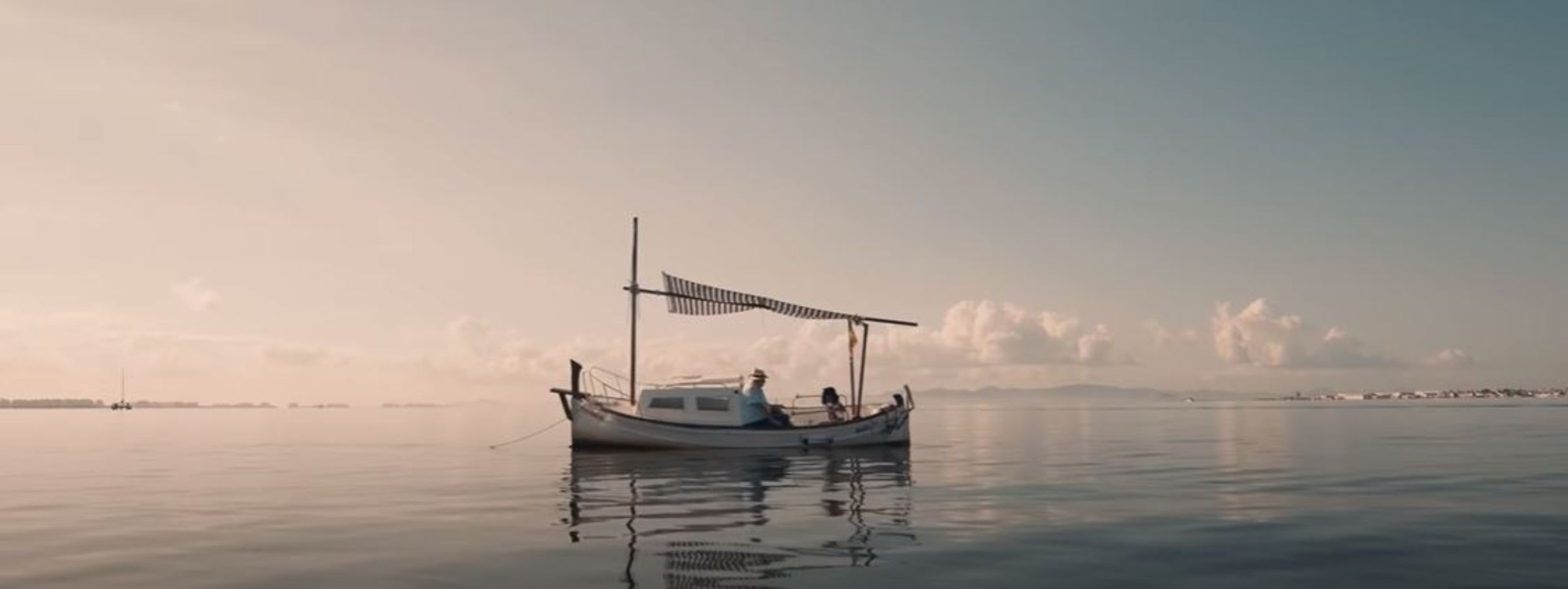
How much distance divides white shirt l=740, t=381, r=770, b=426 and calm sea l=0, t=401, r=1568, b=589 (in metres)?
2.90

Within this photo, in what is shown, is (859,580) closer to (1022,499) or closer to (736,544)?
(736,544)

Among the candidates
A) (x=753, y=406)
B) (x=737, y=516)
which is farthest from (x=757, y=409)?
(x=737, y=516)

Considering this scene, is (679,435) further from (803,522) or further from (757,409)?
(803,522)

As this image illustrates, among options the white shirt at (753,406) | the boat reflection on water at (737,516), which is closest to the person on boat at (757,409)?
the white shirt at (753,406)

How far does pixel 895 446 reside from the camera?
Result: 2245 inches

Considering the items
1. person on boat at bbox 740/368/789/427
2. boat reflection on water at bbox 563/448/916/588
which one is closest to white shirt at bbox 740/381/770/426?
person on boat at bbox 740/368/789/427

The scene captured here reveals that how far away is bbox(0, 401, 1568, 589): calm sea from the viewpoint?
1653cm

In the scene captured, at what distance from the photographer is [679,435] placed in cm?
5319

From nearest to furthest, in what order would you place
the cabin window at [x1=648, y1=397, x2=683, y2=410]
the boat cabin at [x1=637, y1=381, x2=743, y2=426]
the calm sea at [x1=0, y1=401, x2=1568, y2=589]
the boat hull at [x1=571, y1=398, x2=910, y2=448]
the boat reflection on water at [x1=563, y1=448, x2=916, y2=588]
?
the calm sea at [x1=0, y1=401, x2=1568, y2=589] → the boat reflection on water at [x1=563, y1=448, x2=916, y2=588] → the boat hull at [x1=571, y1=398, x2=910, y2=448] → the boat cabin at [x1=637, y1=381, x2=743, y2=426] → the cabin window at [x1=648, y1=397, x2=683, y2=410]

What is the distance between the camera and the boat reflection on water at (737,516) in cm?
1730

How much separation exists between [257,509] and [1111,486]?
85.3 feet

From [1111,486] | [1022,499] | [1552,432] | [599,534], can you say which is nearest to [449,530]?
[599,534]

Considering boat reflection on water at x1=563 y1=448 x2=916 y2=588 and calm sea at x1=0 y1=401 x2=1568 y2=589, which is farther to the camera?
boat reflection on water at x1=563 y1=448 x2=916 y2=588

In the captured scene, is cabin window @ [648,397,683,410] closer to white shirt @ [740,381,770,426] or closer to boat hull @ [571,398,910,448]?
boat hull @ [571,398,910,448]
